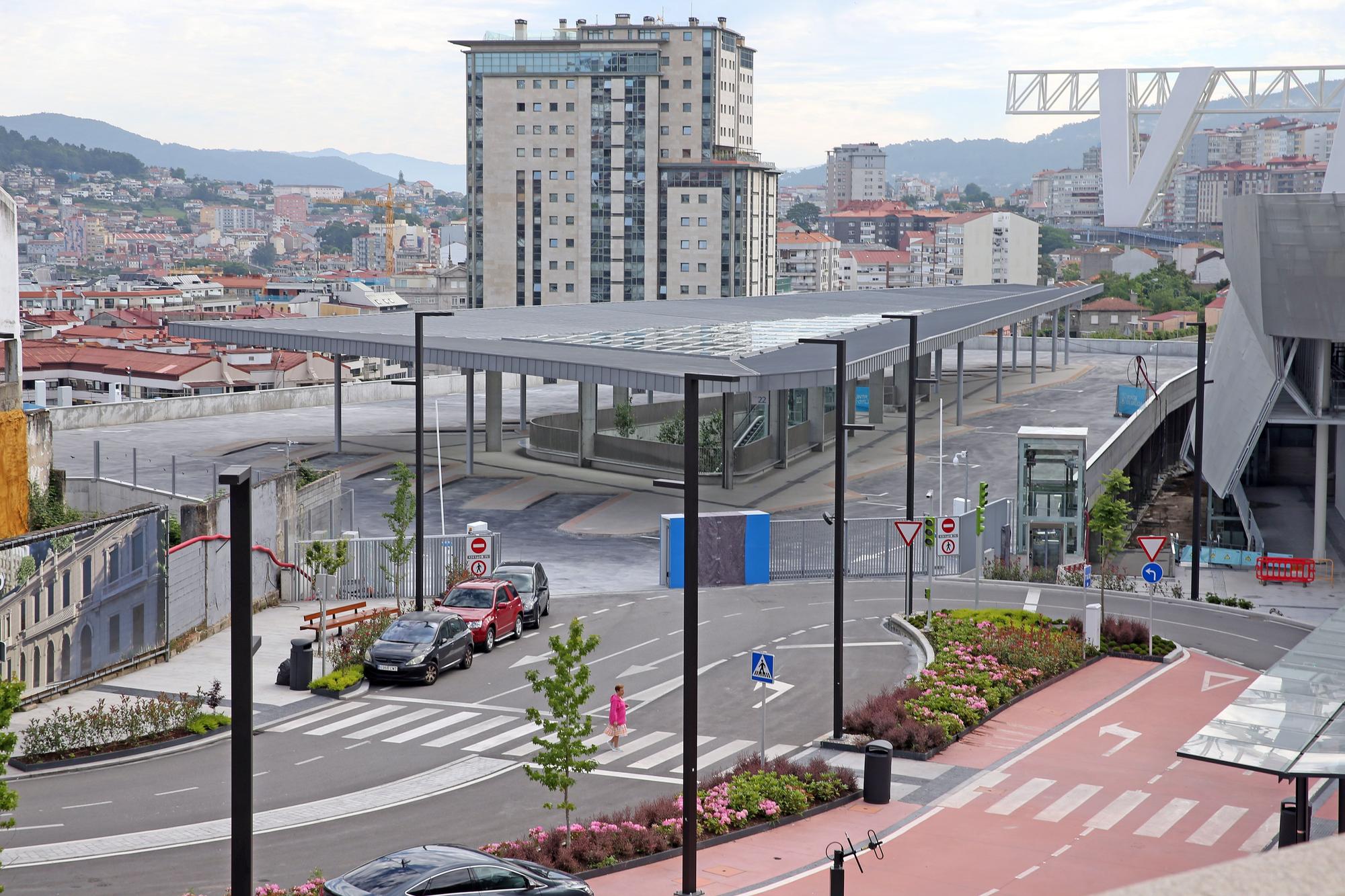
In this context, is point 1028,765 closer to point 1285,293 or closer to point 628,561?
point 628,561

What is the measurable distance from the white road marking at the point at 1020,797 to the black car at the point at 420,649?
11.8m

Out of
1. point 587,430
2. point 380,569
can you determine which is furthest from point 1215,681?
point 587,430

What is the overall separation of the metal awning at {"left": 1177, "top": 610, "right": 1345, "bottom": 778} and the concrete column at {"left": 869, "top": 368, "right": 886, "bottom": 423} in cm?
5037

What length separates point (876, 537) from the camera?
41125 mm

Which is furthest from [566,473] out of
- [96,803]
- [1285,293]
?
[96,803]

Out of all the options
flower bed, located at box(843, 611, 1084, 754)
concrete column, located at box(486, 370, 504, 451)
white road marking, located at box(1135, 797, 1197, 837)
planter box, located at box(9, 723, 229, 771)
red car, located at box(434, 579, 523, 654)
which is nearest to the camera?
white road marking, located at box(1135, 797, 1197, 837)

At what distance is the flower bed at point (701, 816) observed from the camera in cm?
1766

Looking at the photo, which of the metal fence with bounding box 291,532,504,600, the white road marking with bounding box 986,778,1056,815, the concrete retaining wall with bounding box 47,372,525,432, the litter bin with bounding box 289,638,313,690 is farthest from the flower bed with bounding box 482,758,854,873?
the concrete retaining wall with bounding box 47,372,525,432

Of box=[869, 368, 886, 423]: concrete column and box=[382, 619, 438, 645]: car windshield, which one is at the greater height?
box=[869, 368, 886, 423]: concrete column

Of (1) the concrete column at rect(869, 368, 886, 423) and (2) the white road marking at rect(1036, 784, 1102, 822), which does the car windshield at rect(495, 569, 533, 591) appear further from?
(1) the concrete column at rect(869, 368, 886, 423)

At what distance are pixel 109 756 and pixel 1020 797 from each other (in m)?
14.1

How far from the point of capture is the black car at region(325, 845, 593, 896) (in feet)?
46.8

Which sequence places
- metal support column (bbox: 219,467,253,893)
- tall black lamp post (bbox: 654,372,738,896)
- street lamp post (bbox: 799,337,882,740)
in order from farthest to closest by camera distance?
street lamp post (bbox: 799,337,882,740), tall black lamp post (bbox: 654,372,738,896), metal support column (bbox: 219,467,253,893)

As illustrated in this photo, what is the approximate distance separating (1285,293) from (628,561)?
20.5 metres
